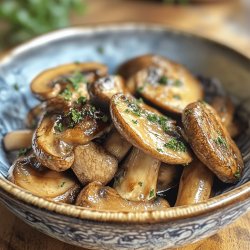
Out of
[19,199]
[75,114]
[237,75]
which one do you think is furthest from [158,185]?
[237,75]

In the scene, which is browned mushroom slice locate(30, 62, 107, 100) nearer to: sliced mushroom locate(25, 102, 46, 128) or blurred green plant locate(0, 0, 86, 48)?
sliced mushroom locate(25, 102, 46, 128)

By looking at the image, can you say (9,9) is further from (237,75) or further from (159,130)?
(159,130)

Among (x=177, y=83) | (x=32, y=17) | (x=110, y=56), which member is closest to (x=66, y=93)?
(x=177, y=83)

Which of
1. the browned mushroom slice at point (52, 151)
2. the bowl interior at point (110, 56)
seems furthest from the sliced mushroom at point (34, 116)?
the browned mushroom slice at point (52, 151)

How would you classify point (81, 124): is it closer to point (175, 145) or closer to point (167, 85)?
point (175, 145)

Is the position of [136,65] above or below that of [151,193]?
above

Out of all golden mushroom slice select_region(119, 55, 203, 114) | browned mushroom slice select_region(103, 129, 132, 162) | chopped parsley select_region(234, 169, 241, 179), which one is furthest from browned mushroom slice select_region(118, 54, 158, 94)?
chopped parsley select_region(234, 169, 241, 179)
